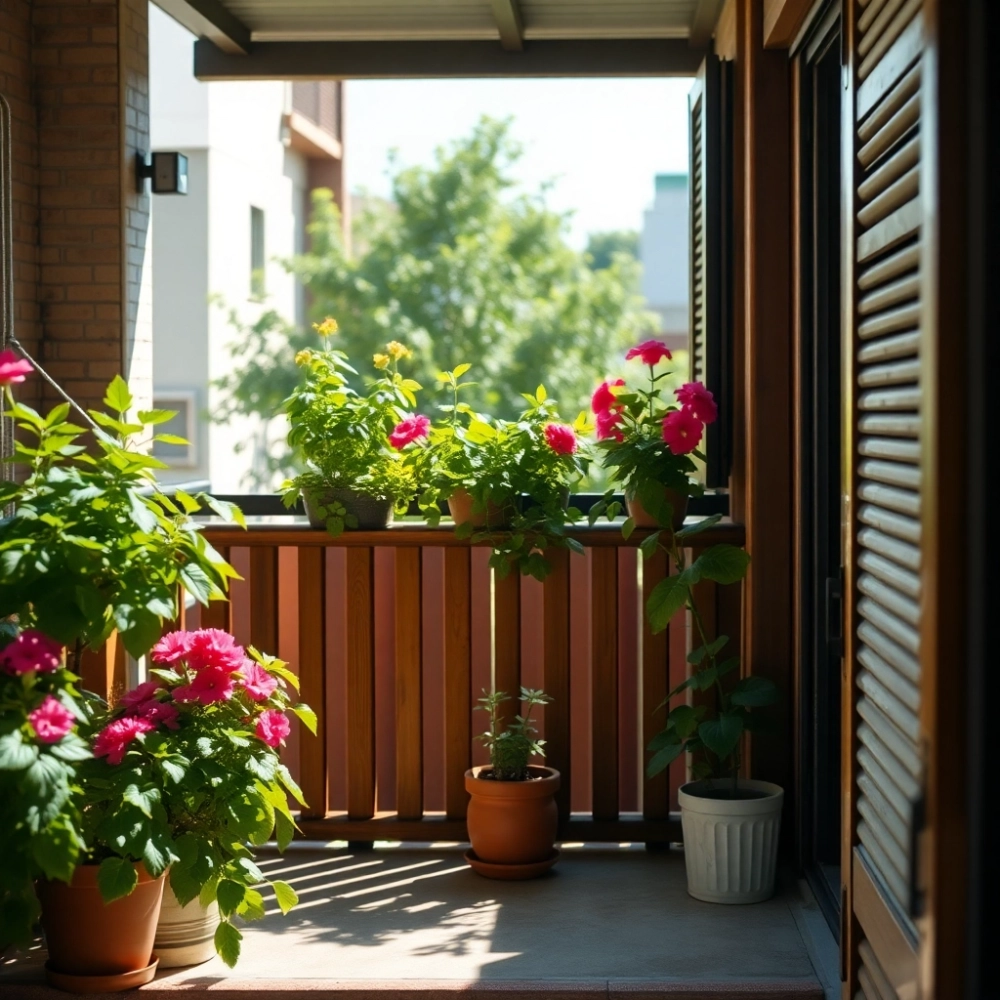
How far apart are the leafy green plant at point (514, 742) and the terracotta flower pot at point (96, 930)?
106cm

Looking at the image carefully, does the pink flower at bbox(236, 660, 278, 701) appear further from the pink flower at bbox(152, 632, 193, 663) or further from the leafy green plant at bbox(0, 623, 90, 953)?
the leafy green plant at bbox(0, 623, 90, 953)

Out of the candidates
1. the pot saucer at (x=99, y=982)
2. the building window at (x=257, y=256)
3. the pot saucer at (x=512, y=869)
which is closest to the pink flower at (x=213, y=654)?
the pot saucer at (x=99, y=982)

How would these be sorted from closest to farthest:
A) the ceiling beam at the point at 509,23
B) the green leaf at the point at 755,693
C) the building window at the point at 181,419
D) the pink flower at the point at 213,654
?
the pink flower at the point at 213,654 → the green leaf at the point at 755,693 → the ceiling beam at the point at 509,23 → the building window at the point at 181,419

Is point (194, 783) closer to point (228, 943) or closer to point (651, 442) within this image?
point (228, 943)

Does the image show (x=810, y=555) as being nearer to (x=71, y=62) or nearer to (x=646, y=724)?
(x=646, y=724)

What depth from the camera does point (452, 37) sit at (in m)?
4.84

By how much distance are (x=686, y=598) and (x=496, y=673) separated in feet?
2.00

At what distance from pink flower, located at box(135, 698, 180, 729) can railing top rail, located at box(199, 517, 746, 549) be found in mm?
1007

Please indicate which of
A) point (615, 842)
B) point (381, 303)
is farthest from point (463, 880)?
point (381, 303)

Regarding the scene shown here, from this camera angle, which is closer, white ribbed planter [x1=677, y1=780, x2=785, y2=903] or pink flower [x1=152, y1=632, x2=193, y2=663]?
pink flower [x1=152, y1=632, x2=193, y2=663]

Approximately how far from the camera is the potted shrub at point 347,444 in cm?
387

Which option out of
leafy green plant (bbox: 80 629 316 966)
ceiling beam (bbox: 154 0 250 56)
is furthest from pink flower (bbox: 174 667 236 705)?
ceiling beam (bbox: 154 0 250 56)

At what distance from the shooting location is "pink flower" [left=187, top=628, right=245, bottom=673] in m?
3.02

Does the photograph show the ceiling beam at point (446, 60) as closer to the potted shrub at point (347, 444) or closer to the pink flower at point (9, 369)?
the potted shrub at point (347, 444)
